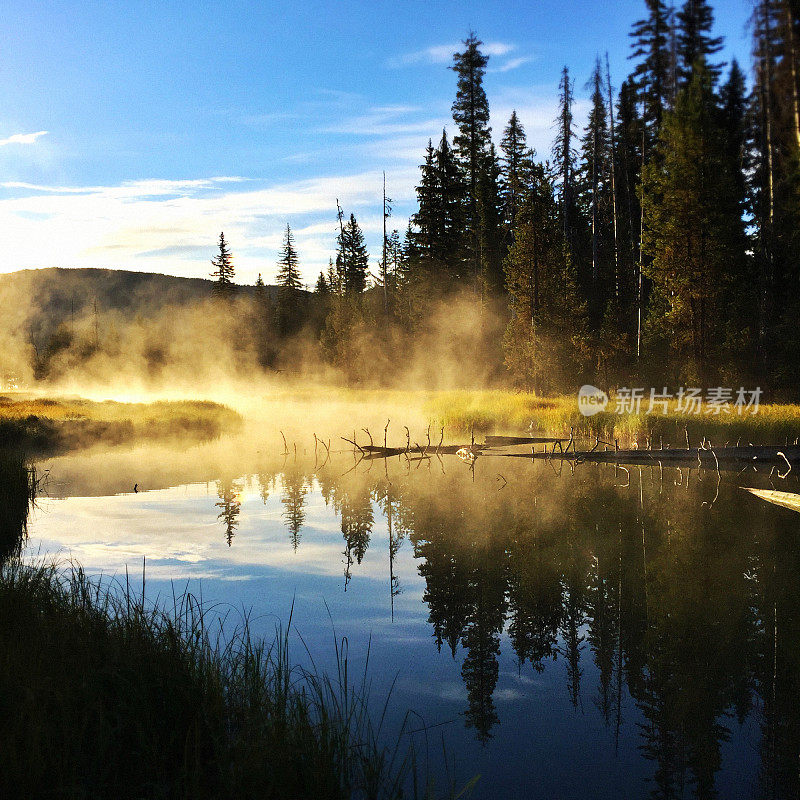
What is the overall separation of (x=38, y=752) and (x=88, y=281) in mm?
155256

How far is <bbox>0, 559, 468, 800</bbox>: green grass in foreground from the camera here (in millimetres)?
4203

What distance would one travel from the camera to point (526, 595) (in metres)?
9.35

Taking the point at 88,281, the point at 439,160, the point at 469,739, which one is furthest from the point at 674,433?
the point at 88,281

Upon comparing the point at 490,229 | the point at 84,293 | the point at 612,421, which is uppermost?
the point at 84,293

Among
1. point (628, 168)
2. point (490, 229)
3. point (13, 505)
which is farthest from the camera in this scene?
point (490, 229)

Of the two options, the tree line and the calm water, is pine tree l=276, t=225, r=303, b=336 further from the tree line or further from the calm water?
the calm water

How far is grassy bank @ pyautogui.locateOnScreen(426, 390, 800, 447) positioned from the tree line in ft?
22.4

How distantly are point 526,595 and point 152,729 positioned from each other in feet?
19.0

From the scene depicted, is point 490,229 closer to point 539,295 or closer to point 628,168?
point 628,168

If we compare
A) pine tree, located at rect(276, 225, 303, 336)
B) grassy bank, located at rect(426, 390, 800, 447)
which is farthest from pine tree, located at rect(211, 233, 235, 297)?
grassy bank, located at rect(426, 390, 800, 447)

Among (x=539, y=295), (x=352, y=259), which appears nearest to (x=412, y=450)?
(x=539, y=295)

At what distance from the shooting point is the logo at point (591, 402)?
24033mm

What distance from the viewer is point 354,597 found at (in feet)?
31.1

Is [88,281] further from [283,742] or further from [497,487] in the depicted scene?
[283,742]
